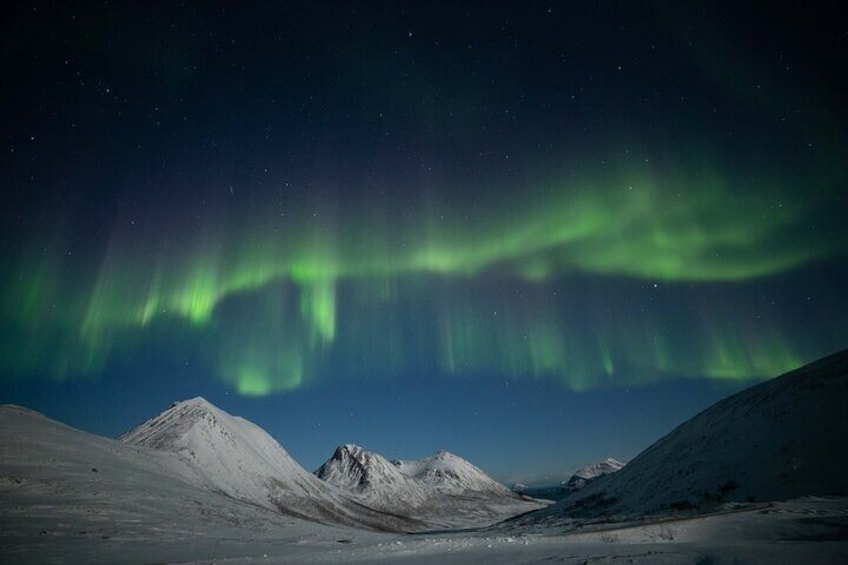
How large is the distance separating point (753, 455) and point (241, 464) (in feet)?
283

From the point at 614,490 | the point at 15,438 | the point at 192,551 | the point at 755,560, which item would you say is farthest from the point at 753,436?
the point at 15,438

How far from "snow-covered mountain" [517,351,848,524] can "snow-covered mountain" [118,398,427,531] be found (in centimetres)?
5523

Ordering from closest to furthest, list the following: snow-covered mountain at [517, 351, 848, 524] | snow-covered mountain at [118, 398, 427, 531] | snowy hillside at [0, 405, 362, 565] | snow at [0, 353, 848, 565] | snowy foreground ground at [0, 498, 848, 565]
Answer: snowy foreground ground at [0, 498, 848, 565] → snow at [0, 353, 848, 565] → snowy hillside at [0, 405, 362, 565] → snow-covered mountain at [517, 351, 848, 524] → snow-covered mountain at [118, 398, 427, 531]

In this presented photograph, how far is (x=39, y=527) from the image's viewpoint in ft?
61.2

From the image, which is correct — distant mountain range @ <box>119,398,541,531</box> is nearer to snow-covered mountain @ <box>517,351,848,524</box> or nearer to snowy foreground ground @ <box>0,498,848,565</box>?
snowy foreground ground @ <box>0,498,848,565</box>

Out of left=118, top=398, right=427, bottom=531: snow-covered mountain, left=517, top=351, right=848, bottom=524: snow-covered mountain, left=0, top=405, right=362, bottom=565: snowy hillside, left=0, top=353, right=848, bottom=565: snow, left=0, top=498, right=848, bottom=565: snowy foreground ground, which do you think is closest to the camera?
left=0, top=498, right=848, bottom=565: snowy foreground ground

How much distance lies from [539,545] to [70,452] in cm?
4677

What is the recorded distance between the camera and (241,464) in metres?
84.1

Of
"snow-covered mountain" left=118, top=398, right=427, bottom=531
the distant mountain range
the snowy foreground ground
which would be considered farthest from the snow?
the distant mountain range

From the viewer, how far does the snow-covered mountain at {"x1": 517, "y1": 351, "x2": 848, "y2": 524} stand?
2723 centimetres

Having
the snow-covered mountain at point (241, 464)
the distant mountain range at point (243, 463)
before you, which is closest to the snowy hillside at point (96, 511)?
the distant mountain range at point (243, 463)

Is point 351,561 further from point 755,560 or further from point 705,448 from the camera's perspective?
point 705,448

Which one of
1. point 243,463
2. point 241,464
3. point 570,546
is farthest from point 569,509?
point 243,463

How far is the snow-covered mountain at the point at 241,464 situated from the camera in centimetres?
Result: 7425
